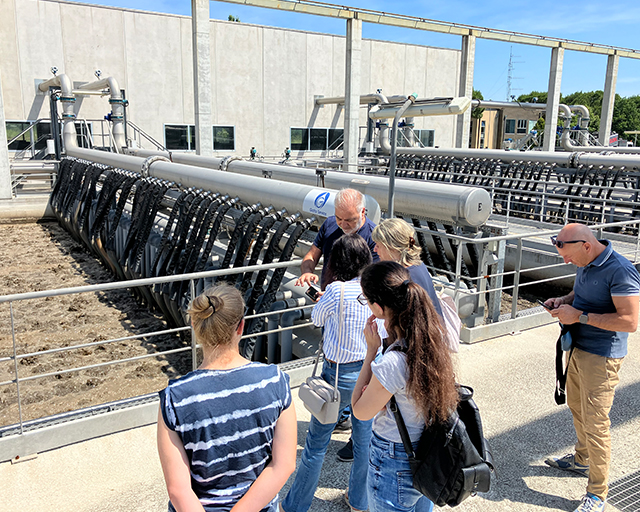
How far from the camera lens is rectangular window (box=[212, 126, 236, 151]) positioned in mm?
23516

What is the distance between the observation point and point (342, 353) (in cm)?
273

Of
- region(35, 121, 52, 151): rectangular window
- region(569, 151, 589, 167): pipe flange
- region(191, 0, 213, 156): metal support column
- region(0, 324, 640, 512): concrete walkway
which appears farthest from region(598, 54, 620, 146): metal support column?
region(0, 324, 640, 512): concrete walkway

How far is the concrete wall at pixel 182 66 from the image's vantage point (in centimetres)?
2000

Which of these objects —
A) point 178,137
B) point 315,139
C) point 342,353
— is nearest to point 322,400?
point 342,353

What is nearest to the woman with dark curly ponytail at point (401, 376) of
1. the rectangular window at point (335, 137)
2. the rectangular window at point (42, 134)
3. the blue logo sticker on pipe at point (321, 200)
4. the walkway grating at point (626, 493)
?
the walkway grating at point (626, 493)

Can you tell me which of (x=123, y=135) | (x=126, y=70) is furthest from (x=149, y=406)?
(x=126, y=70)

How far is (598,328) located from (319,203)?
342cm

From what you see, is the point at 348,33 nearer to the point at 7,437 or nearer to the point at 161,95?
the point at 161,95

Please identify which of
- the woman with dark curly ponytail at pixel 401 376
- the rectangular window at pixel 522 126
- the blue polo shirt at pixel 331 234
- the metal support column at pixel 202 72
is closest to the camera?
the woman with dark curly ponytail at pixel 401 376

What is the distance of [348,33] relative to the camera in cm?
1912

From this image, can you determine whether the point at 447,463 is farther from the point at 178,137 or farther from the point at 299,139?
the point at 299,139

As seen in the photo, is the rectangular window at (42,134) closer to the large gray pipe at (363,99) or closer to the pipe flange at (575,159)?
the large gray pipe at (363,99)

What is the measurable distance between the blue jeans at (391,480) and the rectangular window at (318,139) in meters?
24.8

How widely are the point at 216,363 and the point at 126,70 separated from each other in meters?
22.4
